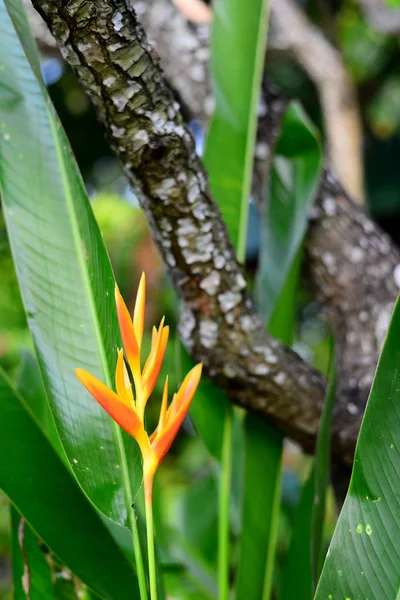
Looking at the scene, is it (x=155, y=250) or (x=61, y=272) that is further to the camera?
(x=155, y=250)

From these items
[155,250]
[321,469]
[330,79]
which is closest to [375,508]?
[321,469]

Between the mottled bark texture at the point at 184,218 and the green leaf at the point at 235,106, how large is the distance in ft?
0.43

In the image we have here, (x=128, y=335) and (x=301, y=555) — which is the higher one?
(x=128, y=335)

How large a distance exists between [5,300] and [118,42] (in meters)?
1.17

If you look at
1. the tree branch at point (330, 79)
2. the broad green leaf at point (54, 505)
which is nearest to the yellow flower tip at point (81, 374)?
the broad green leaf at point (54, 505)

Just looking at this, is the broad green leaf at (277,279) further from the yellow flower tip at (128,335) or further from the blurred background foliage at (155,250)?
the yellow flower tip at (128,335)

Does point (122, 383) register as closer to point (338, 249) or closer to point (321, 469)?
point (321, 469)

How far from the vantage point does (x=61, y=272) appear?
0.41 meters

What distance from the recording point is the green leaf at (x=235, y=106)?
2.06ft

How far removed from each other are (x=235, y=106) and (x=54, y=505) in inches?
17.5

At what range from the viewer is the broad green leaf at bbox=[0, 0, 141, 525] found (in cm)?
38

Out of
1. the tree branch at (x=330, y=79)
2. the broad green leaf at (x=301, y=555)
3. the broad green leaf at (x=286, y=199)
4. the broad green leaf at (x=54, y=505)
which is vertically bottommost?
the broad green leaf at (x=301, y=555)

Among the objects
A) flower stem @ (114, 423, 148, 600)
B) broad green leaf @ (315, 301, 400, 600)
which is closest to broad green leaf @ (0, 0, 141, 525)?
flower stem @ (114, 423, 148, 600)

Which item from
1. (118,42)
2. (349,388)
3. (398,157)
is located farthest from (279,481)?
(398,157)
